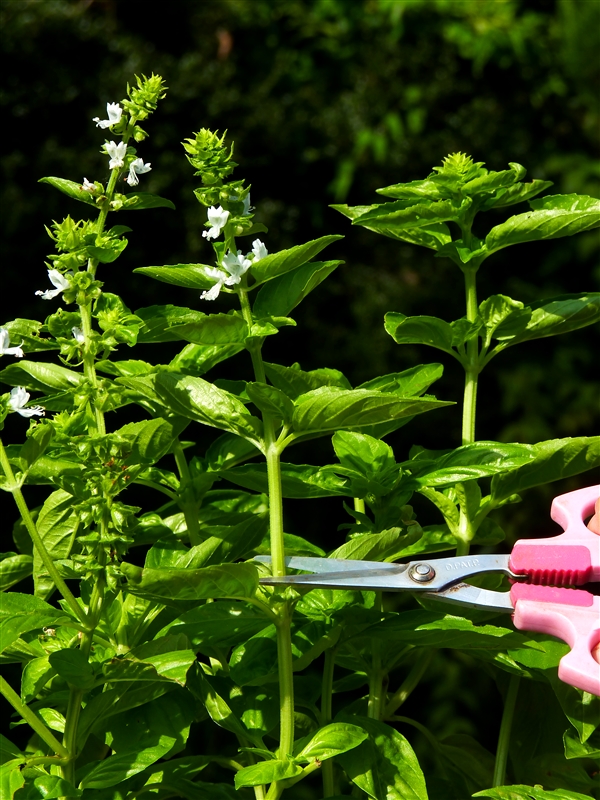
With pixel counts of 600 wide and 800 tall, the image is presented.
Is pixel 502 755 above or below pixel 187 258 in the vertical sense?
below

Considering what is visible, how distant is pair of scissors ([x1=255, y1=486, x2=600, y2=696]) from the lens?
456 mm

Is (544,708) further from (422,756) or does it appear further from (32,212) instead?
(32,212)

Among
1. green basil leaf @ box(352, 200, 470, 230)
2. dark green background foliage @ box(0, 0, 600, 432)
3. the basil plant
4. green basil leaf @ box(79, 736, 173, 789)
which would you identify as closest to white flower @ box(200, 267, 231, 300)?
the basil plant

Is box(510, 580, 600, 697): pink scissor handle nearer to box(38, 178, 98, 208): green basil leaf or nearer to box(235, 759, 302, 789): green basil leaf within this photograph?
box(235, 759, 302, 789): green basil leaf

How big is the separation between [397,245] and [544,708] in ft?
5.23

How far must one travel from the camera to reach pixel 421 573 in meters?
0.50

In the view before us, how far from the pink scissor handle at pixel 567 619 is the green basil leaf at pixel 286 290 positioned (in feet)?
0.59

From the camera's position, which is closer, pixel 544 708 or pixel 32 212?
pixel 544 708

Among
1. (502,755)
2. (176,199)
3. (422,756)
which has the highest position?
(176,199)

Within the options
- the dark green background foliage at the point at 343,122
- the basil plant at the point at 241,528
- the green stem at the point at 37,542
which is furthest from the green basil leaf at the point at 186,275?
the dark green background foliage at the point at 343,122

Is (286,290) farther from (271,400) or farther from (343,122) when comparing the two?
(343,122)

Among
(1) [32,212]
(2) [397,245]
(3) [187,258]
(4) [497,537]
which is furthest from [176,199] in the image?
(4) [497,537]

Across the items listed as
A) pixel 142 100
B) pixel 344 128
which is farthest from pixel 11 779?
pixel 344 128

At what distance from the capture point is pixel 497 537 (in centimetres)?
57
